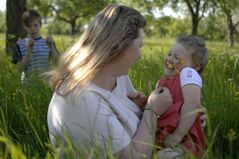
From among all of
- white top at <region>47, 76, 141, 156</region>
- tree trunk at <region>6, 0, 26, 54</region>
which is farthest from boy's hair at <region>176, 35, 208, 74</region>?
tree trunk at <region>6, 0, 26, 54</region>

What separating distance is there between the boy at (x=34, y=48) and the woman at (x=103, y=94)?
2687 millimetres

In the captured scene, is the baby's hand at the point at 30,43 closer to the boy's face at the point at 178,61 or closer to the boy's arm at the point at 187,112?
the boy's face at the point at 178,61

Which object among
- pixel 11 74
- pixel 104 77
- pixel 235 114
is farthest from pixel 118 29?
pixel 11 74

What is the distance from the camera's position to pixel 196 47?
8.63 feet

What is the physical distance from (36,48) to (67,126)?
3.18 metres

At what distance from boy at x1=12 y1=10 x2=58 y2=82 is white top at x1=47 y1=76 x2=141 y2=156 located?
274 centimetres

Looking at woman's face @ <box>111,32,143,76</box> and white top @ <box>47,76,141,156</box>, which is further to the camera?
woman's face @ <box>111,32,143,76</box>

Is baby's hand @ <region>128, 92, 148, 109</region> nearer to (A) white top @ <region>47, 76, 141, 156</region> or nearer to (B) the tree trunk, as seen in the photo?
(A) white top @ <region>47, 76, 141, 156</region>

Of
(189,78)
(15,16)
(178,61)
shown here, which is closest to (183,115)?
(189,78)

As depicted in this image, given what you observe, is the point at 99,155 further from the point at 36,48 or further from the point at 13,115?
the point at 36,48

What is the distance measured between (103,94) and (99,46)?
0.71 ft

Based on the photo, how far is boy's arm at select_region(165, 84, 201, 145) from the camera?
84.9 inches

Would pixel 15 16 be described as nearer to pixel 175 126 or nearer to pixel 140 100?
pixel 140 100

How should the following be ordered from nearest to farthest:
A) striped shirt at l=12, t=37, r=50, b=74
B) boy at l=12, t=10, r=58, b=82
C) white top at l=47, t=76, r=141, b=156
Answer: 1. white top at l=47, t=76, r=141, b=156
2. boy at l=12, t=10, r=58, b=82
3. striped shirt at l=12, t=37, r=50, b=74
